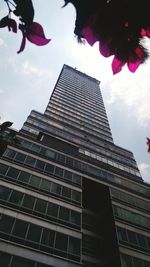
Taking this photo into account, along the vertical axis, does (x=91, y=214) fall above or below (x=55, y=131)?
below

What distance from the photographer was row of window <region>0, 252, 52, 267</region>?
37.8 ft

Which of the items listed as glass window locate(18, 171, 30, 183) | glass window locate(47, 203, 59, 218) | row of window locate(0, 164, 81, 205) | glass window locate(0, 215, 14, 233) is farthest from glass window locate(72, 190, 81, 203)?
glass window locate(0, 215, 14, 233)

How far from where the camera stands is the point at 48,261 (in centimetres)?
1312

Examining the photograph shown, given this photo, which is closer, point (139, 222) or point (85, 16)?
point (85, 16)

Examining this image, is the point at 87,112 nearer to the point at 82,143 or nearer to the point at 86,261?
the point at 82,143

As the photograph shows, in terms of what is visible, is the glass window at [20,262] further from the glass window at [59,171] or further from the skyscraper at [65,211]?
the glass window at [59,171]

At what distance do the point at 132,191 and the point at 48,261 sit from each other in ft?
45.9

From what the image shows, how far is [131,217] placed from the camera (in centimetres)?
2036

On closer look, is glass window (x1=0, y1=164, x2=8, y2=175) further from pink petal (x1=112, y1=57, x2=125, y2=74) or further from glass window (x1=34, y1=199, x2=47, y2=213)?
pink petal (x1=112, y1=57, x2=125, y2=74)

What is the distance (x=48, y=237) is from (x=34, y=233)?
106 cm

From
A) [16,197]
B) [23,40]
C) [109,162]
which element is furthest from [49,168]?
[23,40]

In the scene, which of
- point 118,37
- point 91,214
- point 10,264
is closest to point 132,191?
point 91,214

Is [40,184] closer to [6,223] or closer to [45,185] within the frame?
[45,185]

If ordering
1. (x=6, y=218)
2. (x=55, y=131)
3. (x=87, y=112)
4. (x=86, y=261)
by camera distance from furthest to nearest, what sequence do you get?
(x=87, y=112), (x=55, y=131), (x=86, y=261), (x=6, y=218)
